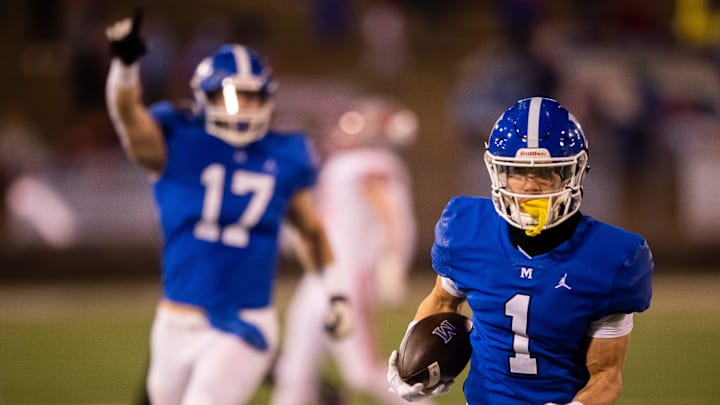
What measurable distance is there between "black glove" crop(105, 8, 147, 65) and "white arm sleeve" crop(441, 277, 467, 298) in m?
1.63

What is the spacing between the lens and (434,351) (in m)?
3.18

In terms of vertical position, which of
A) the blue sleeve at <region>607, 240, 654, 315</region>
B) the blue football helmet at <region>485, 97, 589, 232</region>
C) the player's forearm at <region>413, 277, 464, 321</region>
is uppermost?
the blue football helmet at <region>485, 97, 589, 232</region>

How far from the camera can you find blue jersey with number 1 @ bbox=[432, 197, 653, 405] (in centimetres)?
306

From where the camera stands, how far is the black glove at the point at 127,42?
429 centimetres

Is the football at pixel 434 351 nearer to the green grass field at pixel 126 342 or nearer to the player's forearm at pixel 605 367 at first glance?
the player's forearm at pixel 605 367

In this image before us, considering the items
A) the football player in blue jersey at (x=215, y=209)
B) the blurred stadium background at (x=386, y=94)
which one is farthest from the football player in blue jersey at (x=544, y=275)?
the blurred stadium background at (x=386, y=94)

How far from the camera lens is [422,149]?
12.0 meters

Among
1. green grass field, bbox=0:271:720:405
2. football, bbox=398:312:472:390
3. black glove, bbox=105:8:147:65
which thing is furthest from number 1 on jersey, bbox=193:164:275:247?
green grass field, bbox=0:271:720:405

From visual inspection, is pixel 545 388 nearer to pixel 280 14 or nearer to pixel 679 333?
pixel 679 333

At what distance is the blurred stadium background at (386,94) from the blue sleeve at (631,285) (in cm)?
619

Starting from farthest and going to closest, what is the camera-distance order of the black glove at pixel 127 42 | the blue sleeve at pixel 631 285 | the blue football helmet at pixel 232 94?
the blue football helmet at pixel 232 94
the black glove at pixel 127 42
the blue sleeve at pixel 631 285

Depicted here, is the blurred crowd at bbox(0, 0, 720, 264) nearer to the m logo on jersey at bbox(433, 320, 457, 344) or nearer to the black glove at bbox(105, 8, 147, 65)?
the black glove at bbox(105, 8, 147, 65)

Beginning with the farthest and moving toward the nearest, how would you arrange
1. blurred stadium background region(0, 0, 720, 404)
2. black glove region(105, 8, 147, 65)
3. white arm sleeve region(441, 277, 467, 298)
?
blurred stadium background region(0, 0, 720, 404)
black glove region(105, 8, 147, 65)
white arm sleeve region(441, 277, 467, 298)

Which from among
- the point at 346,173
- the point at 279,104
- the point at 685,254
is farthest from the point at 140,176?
the point at 685,254
